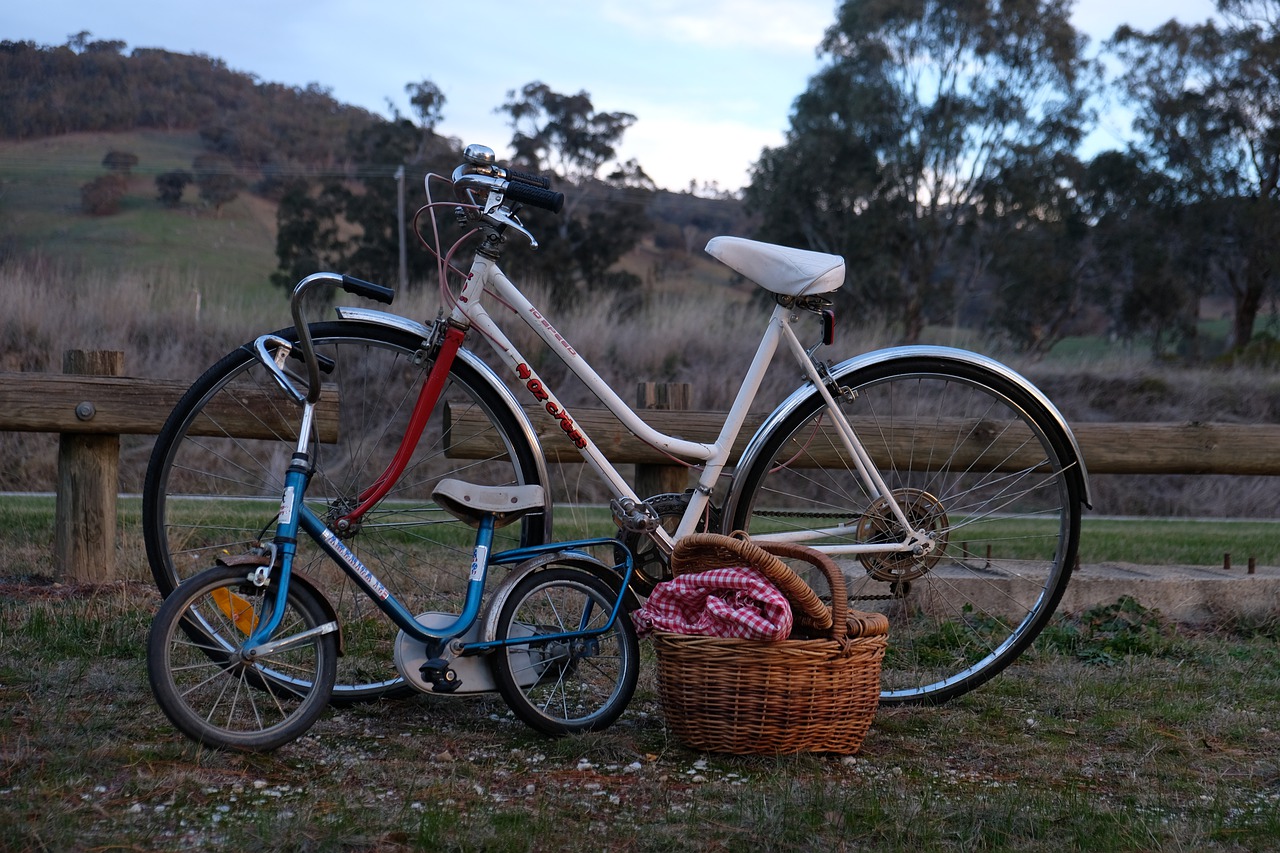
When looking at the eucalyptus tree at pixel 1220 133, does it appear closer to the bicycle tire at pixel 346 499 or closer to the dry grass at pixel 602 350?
the dry grass at pixel 602 350

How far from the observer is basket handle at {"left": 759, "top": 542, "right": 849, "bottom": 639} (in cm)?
289

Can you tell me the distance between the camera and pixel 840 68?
26.0 metres

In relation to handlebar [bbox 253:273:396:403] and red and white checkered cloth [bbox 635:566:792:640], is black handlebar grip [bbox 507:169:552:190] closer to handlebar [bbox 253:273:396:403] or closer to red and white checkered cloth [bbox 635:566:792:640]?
handlebar [bbox 253:273:396:403]

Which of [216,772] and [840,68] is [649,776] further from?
[840,68]

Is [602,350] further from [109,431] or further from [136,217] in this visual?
[136,217]

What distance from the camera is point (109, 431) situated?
4.38 m

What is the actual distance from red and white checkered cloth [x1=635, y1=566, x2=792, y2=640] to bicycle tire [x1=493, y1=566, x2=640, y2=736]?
92 mm

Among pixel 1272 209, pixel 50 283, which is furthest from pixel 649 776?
pixel 1272 209

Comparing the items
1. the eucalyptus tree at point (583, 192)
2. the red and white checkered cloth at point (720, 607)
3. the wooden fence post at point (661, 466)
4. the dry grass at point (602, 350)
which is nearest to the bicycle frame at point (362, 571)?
the red and white checkered cloth at point (720, 607)

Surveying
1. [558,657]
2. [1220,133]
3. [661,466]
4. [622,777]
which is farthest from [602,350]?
[1220,133]

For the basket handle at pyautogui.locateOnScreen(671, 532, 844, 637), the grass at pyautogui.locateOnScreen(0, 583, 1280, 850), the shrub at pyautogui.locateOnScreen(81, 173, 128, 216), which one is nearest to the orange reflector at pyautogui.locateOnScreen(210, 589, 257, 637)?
the grass at pyautogui.locateOnScreen(0, 583, 1280, 850)

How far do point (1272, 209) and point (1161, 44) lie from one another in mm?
4596

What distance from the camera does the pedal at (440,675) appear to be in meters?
2.84

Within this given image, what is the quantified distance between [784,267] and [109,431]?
2.69m
